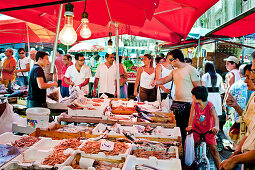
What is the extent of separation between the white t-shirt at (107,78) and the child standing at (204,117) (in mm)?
2764

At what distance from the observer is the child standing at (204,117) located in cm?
409

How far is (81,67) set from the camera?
659 centimetres

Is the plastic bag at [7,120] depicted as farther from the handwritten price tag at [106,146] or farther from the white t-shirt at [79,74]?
the white t-shirt at [79,74]

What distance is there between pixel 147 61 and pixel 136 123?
10.4ft

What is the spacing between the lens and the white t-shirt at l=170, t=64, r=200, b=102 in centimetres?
495

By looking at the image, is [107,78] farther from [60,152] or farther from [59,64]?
[60,152]

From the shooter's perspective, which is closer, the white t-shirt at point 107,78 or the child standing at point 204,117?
the child standing at point 204,117

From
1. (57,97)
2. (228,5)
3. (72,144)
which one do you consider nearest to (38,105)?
(57,97)

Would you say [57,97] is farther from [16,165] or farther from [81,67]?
[16,165]

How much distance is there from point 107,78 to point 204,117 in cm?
312

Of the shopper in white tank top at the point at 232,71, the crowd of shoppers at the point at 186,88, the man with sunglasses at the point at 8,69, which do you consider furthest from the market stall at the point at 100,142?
the man with sunglasses at the point at 8,69

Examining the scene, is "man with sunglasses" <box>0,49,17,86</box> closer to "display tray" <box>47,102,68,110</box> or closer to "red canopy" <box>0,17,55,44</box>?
"red canopy" <box>0,17,55,44</box>

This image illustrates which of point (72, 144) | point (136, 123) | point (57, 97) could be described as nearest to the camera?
point (72, 144)

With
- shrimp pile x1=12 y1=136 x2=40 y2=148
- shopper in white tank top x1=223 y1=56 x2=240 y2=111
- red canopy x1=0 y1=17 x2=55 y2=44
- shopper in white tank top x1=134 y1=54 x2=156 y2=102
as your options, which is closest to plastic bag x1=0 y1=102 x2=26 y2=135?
shrimp pile x1=12 y1=136 x2=40 y2=148
